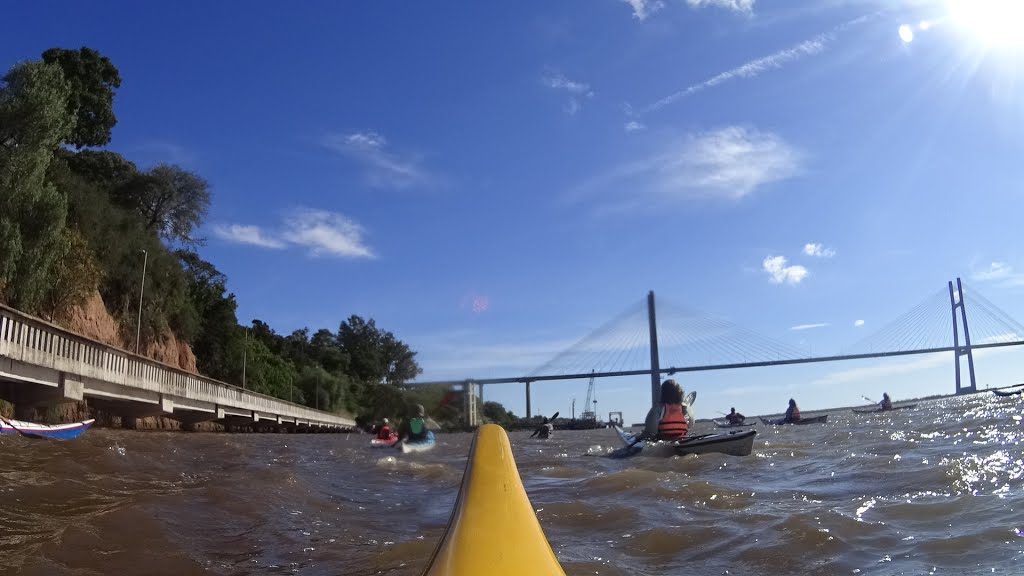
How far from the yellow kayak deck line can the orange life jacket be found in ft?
32.7

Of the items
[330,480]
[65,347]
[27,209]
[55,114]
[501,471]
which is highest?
[55,114]

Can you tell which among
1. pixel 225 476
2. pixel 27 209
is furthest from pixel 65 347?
pixel 225 476

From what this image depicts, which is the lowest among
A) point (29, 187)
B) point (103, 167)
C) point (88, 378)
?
point (88, 378)

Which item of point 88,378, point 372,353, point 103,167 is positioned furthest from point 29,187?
point 372,353

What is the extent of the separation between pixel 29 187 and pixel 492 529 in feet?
63.7

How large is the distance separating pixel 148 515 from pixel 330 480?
394 centimetres

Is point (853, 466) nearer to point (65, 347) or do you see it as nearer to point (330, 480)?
point (330, 480)

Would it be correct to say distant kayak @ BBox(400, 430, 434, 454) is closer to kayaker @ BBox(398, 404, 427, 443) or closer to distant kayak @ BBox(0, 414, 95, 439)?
kayaker @ BBox(398, 404, 427, 443)

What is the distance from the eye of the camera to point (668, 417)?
Answer: 1214 centimetres

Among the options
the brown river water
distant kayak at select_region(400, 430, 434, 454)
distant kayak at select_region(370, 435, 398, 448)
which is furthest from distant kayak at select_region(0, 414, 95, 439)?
distant kayak at select_region(370, 435, 398, 448)

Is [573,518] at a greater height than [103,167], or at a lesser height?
lesser

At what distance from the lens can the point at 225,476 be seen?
295 inches

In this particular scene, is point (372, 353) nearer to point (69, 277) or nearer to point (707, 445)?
point (69, 277)

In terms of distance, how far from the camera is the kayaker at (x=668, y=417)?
475 inches
